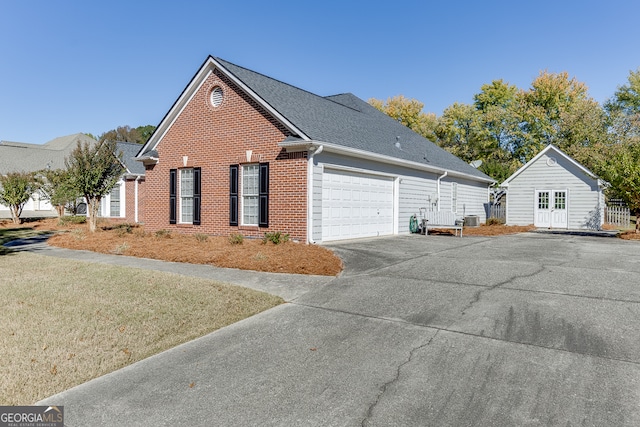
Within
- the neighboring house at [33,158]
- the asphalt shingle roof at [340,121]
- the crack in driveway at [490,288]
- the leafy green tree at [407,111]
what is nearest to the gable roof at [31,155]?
the neighboring house at [33,158]

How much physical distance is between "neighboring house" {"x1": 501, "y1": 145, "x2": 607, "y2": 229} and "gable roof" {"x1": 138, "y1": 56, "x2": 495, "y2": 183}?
7.88 m

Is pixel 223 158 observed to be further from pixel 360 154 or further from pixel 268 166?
pixel 360 154

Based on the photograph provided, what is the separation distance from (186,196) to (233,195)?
2689mm

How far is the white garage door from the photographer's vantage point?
13516 millimetres

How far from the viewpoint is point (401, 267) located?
30.2 feet

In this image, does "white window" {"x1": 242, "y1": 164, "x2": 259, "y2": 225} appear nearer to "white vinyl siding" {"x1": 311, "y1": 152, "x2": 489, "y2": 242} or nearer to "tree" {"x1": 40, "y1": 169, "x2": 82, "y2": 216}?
"white vinyl siding" {"x1": 311, "y1": 152, "x2": 489, "y2": 242}

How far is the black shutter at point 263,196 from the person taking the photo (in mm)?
13266

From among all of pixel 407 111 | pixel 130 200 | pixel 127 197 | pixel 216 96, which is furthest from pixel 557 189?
pixel 407 111

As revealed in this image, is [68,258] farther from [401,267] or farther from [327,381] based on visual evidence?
[327,381]

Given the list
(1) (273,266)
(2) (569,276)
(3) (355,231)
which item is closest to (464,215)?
(3) (355,231)

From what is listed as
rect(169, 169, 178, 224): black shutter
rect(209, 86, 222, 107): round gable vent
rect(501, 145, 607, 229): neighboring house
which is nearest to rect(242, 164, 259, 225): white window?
rect(209, 86, 222, 107): round gable vent

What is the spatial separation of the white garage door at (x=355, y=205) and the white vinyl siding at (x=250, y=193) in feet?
7.75

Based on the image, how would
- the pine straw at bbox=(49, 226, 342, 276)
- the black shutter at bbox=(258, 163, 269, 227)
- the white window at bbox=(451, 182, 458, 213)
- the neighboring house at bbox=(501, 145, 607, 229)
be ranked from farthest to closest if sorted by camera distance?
1. the neighboring house at bbox=(501, 145, 607, 229)
2. the white window at bbox=(451, 182, 458, 213)
3. the black shutter at bbox=(258, 163, 269, 227)
4. the pine straw at bbox=(49, 226, 342, 276)

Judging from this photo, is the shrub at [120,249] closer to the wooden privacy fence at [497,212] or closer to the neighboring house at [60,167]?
the neighboring house at [60,167]
